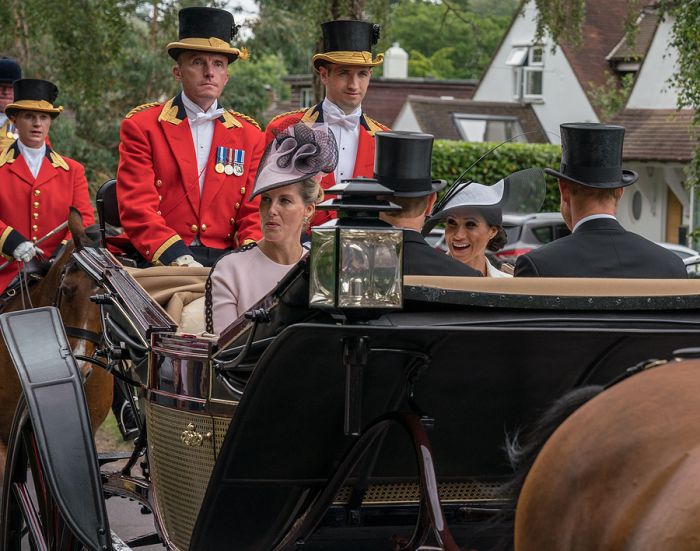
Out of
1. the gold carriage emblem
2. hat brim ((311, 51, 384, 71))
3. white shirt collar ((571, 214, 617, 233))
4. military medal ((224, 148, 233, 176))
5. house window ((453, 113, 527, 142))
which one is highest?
hat brim ((311, 51, 384, 71))

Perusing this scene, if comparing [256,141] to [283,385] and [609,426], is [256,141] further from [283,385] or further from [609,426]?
[609,426]

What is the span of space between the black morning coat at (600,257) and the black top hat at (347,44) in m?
1.78

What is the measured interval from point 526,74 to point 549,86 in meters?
1.17

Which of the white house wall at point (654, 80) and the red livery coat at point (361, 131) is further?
the white house wall at point (654, 80)

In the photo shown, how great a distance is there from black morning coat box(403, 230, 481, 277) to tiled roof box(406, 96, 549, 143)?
30459 millimetres

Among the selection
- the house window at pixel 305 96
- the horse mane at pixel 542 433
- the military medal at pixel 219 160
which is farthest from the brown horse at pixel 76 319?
the house window at pixel 305 96

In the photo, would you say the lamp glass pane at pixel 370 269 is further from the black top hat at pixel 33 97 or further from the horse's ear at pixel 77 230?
the black top hat at pixel 33 97

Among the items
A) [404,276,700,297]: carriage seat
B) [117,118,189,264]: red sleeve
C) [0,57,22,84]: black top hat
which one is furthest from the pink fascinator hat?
[0,57,22,84]: black top hat

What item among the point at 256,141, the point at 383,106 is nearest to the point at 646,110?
the point at 383,106

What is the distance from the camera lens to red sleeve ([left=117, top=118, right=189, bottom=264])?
506cm

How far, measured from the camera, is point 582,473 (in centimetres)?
204

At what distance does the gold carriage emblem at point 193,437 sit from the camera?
339 centimetres

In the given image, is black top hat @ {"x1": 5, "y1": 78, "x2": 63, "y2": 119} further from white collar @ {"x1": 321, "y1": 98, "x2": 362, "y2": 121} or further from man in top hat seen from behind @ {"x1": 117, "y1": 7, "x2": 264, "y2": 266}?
white collar @ {"x1": 321, "y1": 98, "x2": 362, "y2": 121}

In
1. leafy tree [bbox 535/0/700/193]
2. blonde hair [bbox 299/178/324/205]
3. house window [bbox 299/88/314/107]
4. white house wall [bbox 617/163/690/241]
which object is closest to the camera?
blonde hair [bbox 299/178/324/205]
